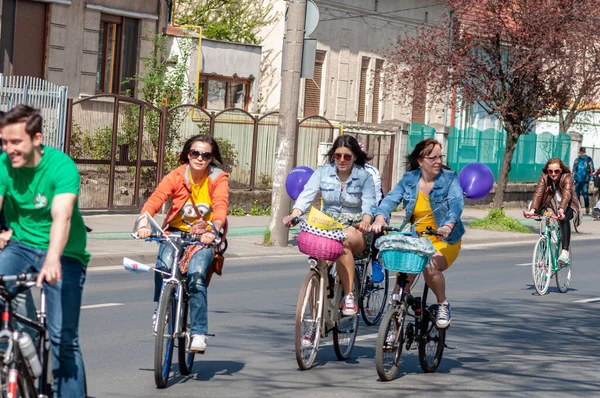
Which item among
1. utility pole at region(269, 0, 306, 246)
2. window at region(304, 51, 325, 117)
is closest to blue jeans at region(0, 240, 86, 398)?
utility pole at region(269, 0, 306, 246)

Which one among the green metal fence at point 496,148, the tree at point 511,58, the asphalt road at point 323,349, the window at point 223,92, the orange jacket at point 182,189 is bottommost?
the asphalt road at point 323,349

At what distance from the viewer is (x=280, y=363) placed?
9031mm

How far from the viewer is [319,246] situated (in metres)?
8.70

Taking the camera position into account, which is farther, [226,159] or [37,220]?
[226,159]

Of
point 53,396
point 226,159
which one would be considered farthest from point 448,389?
point 226,159

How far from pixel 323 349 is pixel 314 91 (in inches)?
968

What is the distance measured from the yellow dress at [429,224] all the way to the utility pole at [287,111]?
9.82 metres

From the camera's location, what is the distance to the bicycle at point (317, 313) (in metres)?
8.52

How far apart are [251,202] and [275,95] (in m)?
8.59

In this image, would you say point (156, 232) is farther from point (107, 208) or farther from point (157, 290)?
point (107, 208)

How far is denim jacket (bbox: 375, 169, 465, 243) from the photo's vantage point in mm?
8875

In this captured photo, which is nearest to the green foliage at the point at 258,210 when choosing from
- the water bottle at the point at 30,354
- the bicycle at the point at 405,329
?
the bicycle at the point at 405,329

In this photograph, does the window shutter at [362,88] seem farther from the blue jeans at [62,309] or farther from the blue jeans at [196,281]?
the blue jeans at [62,309]

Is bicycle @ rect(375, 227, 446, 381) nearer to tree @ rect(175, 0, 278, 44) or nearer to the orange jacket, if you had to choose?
the orange jacket
